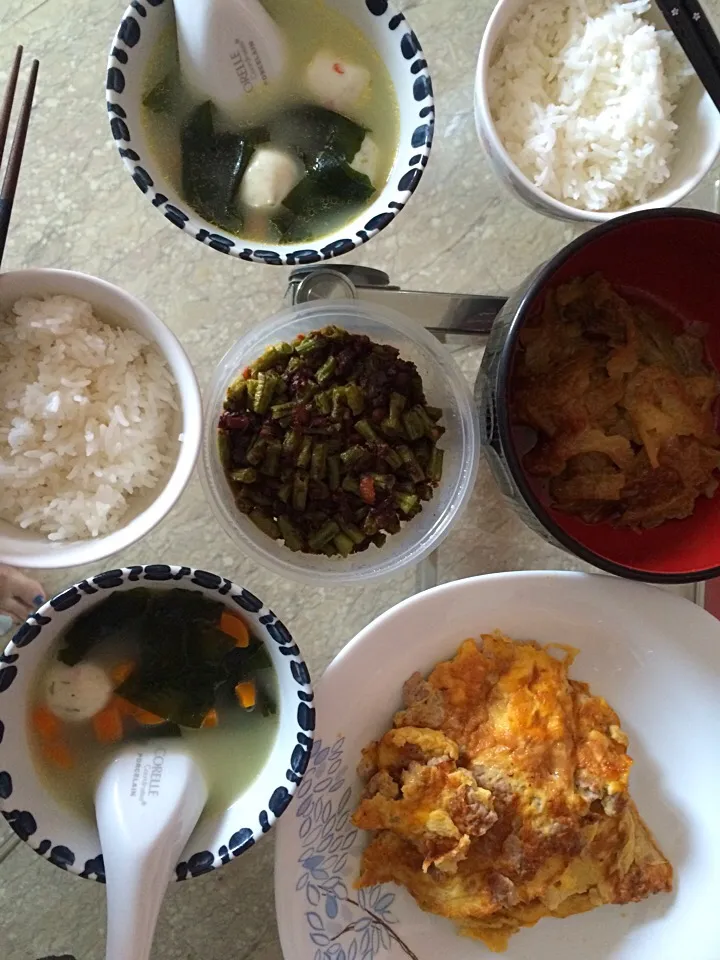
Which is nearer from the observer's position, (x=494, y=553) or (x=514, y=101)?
(x=514, y=101)

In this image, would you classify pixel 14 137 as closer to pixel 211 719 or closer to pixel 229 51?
pixel 229 51

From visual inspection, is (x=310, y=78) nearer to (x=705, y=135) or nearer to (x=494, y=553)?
(x=705, y=135)

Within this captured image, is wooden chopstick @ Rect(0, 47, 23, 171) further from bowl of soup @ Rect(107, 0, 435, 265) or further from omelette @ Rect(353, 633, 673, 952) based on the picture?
omelette @ Rect(353, 633, 673, 952)

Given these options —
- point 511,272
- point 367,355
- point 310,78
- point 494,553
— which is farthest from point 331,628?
point 310,78

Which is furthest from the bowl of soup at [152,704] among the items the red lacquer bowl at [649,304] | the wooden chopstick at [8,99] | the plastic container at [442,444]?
the wooden chopstick at [8,99]

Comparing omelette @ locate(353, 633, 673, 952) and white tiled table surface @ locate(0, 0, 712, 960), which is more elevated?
white tiled table surface @ locate(0, 0, 712, 960)

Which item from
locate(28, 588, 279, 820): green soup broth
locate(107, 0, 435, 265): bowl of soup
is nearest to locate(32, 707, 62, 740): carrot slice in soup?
locate(28, 588, 279, 820): green soup broth

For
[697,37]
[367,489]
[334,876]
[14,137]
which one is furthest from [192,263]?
[334,876]
